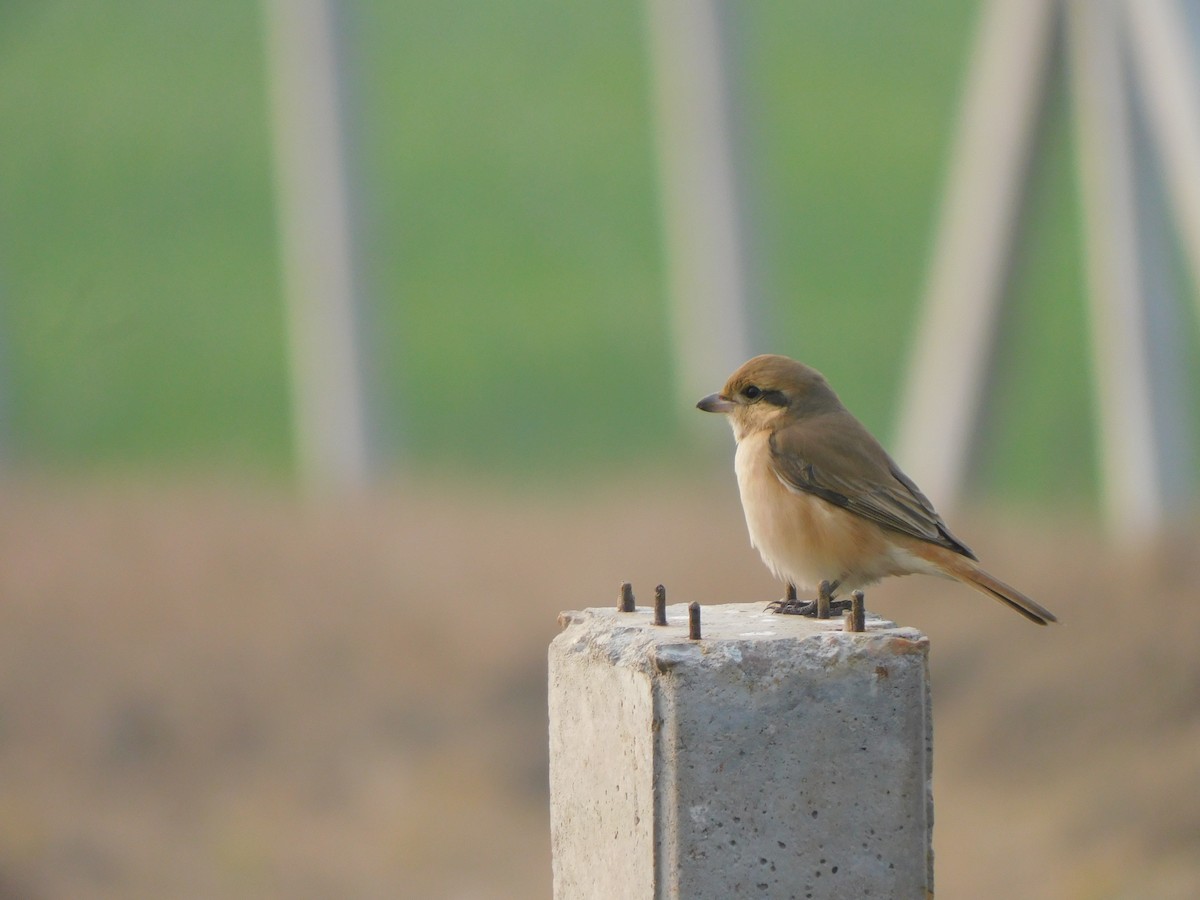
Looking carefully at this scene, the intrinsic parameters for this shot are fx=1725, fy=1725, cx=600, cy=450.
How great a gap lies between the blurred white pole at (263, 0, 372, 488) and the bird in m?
9.23

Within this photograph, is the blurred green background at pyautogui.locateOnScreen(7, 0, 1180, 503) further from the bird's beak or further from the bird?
the bird

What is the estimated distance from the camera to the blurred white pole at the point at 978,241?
10.4 metres

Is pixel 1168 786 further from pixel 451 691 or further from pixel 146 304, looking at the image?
pixel 146 304

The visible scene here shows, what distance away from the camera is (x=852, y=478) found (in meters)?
4.11

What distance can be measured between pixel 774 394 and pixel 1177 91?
4.65 m

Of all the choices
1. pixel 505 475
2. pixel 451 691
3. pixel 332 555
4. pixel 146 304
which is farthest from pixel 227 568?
pixel 146 304

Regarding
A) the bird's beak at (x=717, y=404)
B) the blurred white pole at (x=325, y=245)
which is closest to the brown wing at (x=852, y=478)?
the bird's beak at (x=717, y=404)

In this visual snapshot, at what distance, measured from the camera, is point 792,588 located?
3.85m

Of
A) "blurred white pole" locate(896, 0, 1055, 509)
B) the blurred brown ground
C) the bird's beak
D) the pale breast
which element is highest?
"blurred white pole" locate(896, 0, 1055, 509)

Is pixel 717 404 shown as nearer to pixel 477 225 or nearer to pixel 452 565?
pixel 452 565

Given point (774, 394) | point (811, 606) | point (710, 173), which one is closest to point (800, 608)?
point (811, 606)

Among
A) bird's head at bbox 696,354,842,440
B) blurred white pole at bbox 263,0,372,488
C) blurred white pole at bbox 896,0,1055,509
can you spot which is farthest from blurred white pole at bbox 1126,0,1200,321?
blurred white pole at bbox 263,0,372,488

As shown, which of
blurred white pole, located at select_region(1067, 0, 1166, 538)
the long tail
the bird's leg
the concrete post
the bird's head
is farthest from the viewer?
blurred white pole, located at select_region(1067, 0, 1166, 538)

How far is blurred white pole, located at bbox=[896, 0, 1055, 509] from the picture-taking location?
10.4 metres
